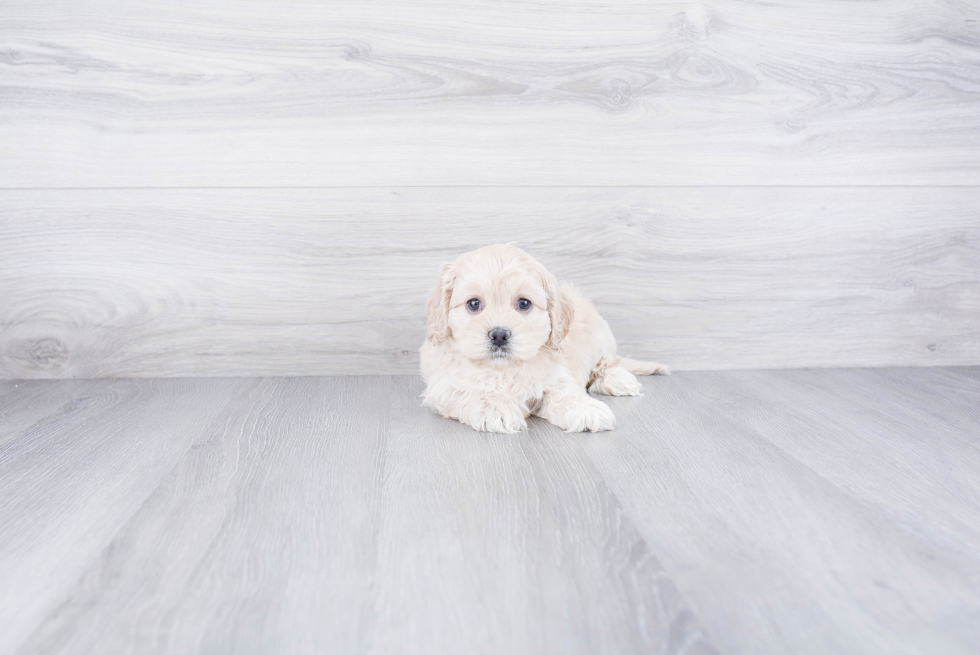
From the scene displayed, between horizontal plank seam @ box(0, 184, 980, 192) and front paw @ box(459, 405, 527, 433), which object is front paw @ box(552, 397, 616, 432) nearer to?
front paw @ box(459, 405, 527, 433)

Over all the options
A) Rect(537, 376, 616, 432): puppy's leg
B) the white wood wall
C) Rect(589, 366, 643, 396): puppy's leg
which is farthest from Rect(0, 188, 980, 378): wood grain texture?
Rect(537, 376, 616, 432): puppy's leg

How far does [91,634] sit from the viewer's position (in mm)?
776

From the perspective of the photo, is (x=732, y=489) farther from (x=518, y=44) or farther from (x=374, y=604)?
(x=518, y=44)

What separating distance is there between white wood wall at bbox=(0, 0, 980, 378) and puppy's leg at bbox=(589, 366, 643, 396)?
0.94 ft

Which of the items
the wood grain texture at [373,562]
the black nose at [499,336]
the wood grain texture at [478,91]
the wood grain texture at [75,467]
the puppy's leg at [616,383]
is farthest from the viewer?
the wood grain texture at [478,91]

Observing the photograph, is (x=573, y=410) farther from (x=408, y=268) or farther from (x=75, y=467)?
(x=75, y=467)

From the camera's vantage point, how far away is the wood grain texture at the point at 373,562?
2.53ft

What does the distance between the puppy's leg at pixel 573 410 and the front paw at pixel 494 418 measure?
89 mm

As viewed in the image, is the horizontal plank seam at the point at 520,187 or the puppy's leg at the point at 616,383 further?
the horizontal plank seam at the point at 520,187

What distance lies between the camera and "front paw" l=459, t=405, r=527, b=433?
1.55 metres

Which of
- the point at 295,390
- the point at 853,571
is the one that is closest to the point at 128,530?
the point at 295,390

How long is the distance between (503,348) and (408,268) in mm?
681

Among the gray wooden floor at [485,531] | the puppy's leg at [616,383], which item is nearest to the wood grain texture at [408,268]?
the puppy's leg at [616,383]

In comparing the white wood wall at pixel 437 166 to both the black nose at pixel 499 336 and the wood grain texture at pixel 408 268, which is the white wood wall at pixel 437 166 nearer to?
the wood grain texture at pixel 408 268
